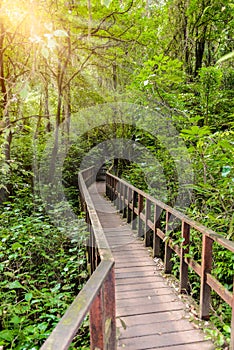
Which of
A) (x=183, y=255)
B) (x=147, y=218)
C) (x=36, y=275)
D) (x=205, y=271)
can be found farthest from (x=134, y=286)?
(x=36, y=275)

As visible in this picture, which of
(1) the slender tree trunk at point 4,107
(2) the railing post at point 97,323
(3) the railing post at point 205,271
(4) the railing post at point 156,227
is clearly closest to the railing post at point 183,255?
(3) the railing post at point 205,271

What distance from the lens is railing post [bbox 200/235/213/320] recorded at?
8.44 feet

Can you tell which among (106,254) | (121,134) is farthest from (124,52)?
(106,254)

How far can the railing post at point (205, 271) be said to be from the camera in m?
2.57

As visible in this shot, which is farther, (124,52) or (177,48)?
(124,52)

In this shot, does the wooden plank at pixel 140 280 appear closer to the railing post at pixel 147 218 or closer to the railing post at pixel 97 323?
the railing post at pixel 147 218

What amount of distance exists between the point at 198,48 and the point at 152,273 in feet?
22.1

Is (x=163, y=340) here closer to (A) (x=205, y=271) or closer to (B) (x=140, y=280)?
(A) (x=205, y=271)

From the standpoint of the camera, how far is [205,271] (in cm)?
261

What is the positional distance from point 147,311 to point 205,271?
2.58 ft

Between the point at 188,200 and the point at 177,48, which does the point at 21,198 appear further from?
the point at 177,48

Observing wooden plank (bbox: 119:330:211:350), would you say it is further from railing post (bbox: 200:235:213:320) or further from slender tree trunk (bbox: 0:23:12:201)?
slender tree trunk (bbox: 0:23:12:201)

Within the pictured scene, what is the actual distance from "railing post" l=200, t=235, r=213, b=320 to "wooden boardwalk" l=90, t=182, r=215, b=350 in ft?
0.63

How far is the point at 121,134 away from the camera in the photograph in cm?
1087
